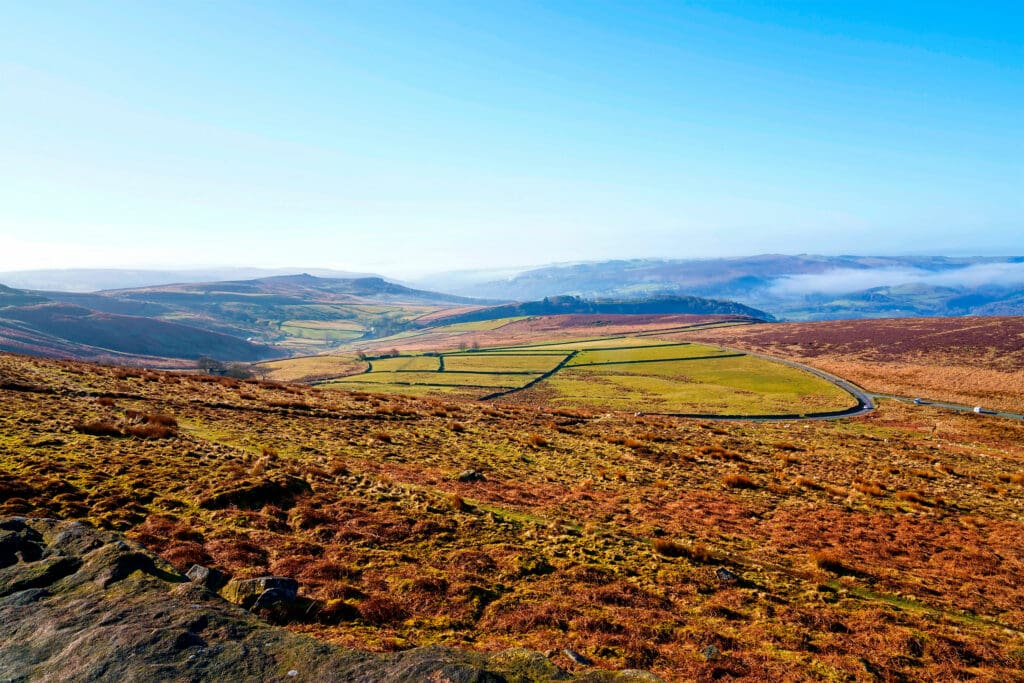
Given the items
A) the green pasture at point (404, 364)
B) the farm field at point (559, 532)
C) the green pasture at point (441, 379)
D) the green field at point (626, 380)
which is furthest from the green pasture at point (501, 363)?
the farm field at point (559, 532)

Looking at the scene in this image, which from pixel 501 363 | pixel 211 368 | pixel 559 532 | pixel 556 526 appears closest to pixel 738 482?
pixel 556 526

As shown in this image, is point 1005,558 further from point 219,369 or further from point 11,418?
point 219,369

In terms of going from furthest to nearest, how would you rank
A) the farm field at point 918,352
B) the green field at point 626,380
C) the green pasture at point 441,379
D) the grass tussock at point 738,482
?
the green pasture at point 441,379
the farm field at point 918,352
the green field at point 626,380
the grass tussock at point 738,482

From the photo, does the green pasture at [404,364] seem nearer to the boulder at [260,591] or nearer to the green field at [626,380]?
the green field at [626,380]

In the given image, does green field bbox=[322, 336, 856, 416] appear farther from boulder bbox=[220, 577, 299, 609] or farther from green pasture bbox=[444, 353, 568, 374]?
boulder bbox=[220, 577, 299, 609]

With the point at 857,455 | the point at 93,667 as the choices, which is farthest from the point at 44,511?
the point at 857,455

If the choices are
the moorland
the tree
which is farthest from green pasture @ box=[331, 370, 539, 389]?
the moorland

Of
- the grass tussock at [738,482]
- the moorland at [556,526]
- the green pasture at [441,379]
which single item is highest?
the moorland at [556,526]
